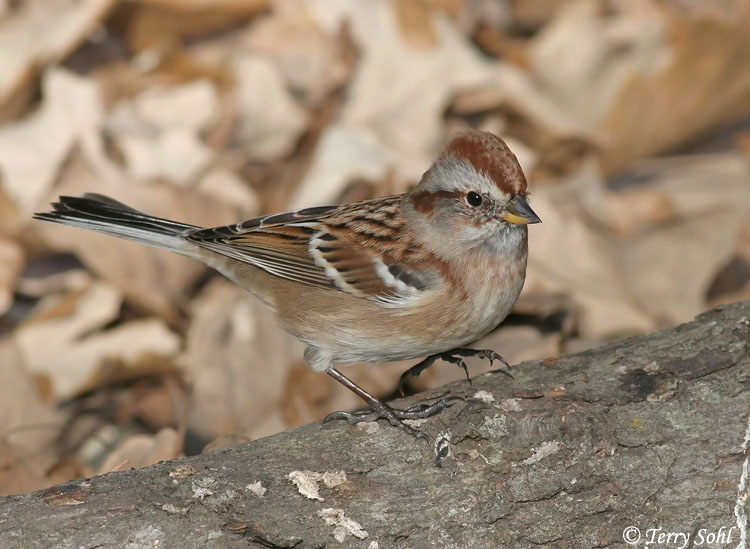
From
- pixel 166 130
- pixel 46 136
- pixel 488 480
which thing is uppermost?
pixel 166 130

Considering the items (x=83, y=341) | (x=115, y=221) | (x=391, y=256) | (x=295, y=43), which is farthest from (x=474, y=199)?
(x=295, y=43)

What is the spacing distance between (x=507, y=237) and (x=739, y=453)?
996 mm

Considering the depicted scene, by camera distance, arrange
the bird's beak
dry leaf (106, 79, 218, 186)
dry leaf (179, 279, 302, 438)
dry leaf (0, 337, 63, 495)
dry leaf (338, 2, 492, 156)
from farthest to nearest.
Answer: dry leaf (338, 2, 492, 156) < dry leaf (106, 79, 218, 186) < dry leaf (179, 279, 302, 438) < dry leaf (0, 337, 63, 495) < the bird's beak

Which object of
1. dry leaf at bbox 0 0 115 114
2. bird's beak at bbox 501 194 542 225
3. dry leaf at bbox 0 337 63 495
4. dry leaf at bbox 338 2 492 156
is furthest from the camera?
dry leaf at bbox 338 2 492 156

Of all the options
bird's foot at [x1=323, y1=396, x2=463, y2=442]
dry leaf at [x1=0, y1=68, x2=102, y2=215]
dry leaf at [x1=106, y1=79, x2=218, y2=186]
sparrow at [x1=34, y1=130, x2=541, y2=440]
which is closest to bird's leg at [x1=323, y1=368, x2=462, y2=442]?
bird's foot at [x1=323, y1=396, x2=463, y2=442]

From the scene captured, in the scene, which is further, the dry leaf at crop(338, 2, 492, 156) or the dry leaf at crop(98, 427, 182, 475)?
the dry leaf at crop(338, 2, 492, 156)

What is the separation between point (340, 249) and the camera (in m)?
3.34

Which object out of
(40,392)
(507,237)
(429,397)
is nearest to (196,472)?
(429,397)

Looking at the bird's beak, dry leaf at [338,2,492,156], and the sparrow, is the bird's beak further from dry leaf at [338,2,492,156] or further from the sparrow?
dry leaf at [338,2,492,156]

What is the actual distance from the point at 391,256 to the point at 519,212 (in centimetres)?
48

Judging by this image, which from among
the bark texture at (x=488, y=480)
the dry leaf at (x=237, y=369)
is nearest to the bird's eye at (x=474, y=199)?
the bark texture at (x=488, y=480)

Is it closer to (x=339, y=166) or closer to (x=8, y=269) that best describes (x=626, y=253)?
(x=339, y=166)

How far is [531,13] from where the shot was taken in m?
6.50

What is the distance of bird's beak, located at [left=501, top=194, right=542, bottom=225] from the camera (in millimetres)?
2990
